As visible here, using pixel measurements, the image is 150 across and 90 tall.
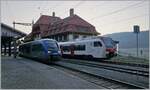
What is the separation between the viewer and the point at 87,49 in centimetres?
2736

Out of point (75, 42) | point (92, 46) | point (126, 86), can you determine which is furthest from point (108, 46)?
point (126, 86)

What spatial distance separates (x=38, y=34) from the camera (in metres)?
67.4

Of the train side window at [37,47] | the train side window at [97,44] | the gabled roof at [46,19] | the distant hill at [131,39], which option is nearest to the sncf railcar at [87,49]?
the train side window at [97,44]

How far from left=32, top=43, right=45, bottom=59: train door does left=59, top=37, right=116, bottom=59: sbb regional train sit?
19.7ft

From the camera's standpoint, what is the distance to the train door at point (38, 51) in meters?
23.0

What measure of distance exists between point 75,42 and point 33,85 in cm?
2105

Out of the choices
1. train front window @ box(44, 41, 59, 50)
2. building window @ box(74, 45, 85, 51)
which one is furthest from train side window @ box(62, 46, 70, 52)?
train front window @ box(44, 41, 59, 50)

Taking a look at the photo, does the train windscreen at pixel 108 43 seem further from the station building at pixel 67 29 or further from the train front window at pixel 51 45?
the station building at pixel 67 29

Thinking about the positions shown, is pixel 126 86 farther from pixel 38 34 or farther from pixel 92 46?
pixel 38 34

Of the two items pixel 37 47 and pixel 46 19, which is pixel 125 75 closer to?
pixel 37 47

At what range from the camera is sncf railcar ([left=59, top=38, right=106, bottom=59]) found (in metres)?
25.5

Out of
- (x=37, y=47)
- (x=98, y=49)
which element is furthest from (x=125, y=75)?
(x=37, y=47)

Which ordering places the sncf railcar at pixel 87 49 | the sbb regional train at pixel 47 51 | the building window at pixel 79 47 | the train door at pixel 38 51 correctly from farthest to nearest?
1. the building window at pixel 79 47
2. the sncf railcar at pixel 87 49
3. the train door at pixel 38 51
4. the sbb regional train at pixel 47 51

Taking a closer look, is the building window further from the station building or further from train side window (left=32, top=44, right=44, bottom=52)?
the station building
